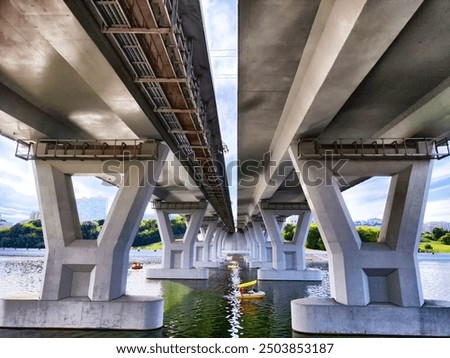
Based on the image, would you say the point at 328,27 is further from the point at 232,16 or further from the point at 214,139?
the point at 214,139

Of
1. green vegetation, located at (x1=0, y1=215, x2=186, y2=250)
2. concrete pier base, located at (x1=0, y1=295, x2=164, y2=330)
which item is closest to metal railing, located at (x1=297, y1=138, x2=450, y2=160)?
concrete pier base, located at (x1=0, y1=295, x2=164, y2=330)

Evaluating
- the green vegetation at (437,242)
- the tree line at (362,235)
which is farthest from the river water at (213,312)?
the green vegetation at (437,242)

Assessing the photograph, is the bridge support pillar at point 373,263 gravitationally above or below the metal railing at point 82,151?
below

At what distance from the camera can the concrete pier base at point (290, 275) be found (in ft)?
115

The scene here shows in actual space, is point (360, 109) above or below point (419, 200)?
above

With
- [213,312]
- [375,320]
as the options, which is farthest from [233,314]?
[375,320]

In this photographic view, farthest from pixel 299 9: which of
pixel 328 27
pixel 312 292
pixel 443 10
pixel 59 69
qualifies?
pixel 312 292

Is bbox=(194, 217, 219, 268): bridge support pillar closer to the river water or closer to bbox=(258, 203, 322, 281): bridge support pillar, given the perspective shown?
bbox=(258, 203, 322, 281): bridge support pillar

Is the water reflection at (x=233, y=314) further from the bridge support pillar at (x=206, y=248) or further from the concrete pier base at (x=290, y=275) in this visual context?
the bridge support pillar at (x=206, y=248)

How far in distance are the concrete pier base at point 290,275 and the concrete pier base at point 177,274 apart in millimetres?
6693

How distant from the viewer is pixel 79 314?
14445mm

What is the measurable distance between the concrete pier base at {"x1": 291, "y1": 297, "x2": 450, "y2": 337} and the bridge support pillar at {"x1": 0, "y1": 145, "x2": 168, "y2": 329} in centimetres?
690

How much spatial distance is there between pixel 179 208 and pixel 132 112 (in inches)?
1002

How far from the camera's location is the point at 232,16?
8.12 meters
